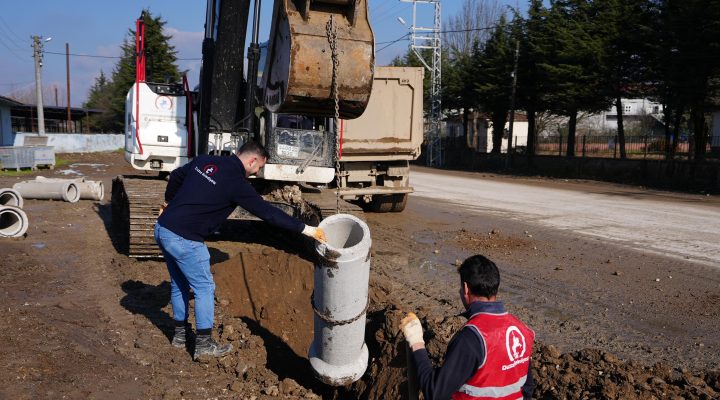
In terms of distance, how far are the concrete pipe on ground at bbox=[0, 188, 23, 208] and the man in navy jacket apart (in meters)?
8.36

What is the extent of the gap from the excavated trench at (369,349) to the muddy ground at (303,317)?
2 centimetres

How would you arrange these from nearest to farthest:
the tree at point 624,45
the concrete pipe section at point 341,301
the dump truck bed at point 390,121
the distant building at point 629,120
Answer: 1. the concrete pipe section at point 341,301
2. the dump truck bed at point 390,121
3. the tree at point 624,45
4. the distant building at point 629,120

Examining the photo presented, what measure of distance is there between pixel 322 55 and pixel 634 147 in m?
28.8

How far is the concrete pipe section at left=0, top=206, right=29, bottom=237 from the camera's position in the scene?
10.5m

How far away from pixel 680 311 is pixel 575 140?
2775cm

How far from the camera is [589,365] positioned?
197 inches

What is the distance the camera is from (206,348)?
5410mm

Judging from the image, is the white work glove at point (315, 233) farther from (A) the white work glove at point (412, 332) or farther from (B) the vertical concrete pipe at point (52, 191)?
(B) the vertical concrete pipe at point (52, 191)

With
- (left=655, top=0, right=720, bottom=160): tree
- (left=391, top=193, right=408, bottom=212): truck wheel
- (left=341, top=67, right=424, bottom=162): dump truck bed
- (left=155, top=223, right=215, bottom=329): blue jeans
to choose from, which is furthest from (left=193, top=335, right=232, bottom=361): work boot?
(left=655, top=0, right=720, bottom=160): tree

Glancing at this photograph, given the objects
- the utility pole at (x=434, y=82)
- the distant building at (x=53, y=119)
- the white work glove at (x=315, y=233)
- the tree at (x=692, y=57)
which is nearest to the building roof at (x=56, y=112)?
the distant building at (x=53, y=119)

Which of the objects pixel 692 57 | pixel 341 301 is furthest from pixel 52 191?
pixel 692 57

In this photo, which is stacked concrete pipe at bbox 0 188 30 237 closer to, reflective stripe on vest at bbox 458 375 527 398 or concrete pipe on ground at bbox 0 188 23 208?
concrete pipe on ground at bbox 0 188 23 208

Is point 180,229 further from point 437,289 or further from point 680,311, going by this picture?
point 680,311

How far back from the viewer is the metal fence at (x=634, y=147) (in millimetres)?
26866
